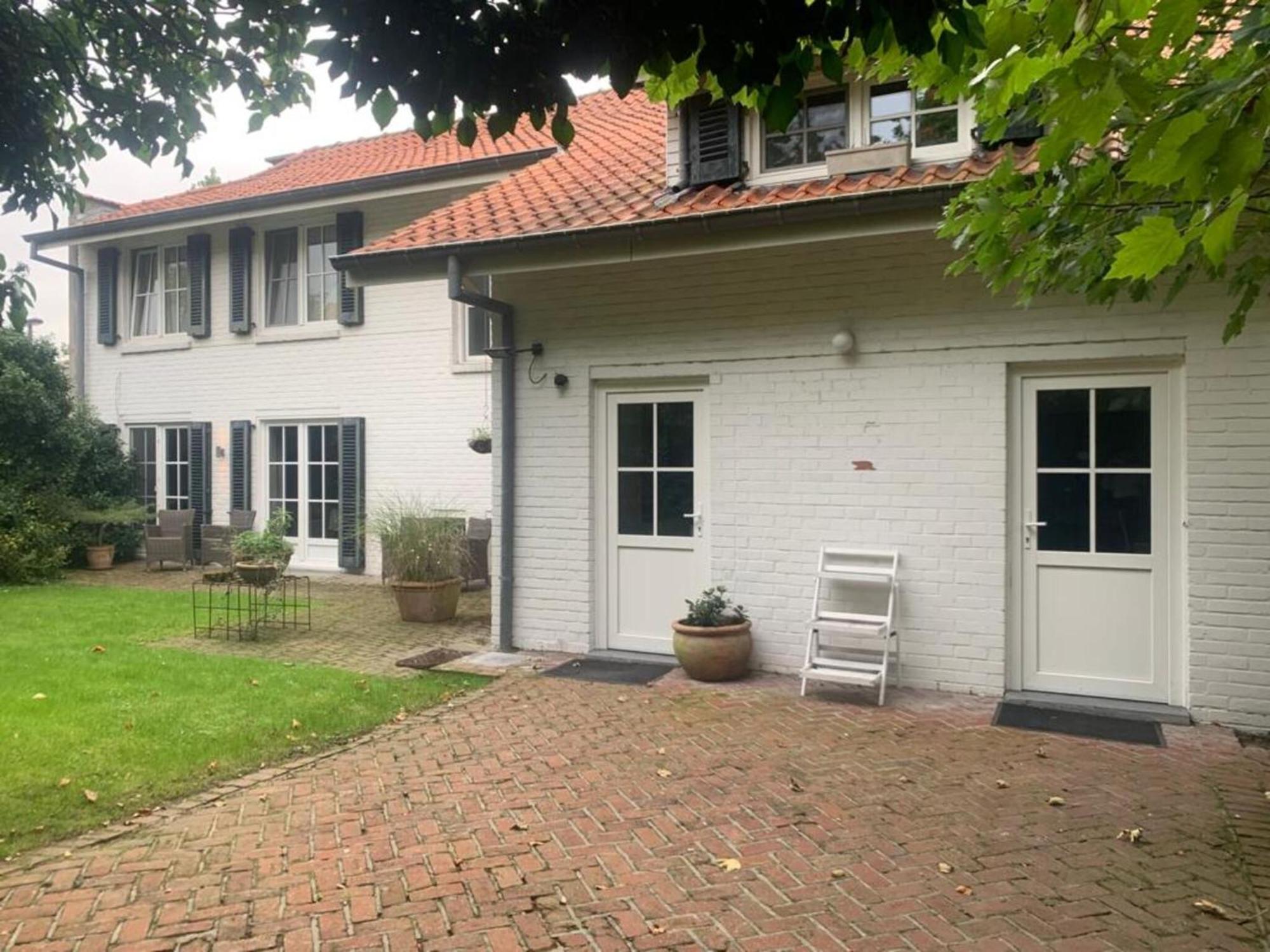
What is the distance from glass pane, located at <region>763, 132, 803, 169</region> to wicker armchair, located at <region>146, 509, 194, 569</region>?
35.3 ft

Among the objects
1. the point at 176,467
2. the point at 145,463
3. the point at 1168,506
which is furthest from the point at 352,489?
the point at 1168,506

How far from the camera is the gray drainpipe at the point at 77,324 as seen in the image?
15422mm

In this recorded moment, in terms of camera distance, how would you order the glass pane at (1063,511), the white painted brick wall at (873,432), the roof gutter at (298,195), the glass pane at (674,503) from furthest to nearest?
the roof gutter at (298,195)
the glass pane at (674,503)
the glass pane at (1063,511)
the white painted brick wall at (873,432)

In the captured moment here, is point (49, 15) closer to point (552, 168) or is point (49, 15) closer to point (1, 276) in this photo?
point (1, 276)

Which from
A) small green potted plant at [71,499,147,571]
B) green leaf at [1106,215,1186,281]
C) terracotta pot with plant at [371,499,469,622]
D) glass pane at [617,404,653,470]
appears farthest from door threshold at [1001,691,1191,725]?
small green potted plant at [71,499,147,571]

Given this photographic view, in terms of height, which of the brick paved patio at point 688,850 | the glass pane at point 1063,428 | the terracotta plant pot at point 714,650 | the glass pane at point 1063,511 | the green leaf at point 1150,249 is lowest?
the brick paved patio at point 688,850

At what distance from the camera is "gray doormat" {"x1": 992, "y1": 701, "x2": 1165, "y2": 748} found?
5.32 meters

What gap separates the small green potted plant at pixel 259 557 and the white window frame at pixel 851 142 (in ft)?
18.4

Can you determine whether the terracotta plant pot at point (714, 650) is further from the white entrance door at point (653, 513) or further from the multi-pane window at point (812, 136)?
the multi-pane window at point (812, 136)

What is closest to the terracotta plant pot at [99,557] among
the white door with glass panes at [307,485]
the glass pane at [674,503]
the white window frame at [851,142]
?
the white door with glass panes at [307,485]

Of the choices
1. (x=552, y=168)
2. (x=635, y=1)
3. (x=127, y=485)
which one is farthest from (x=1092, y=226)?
(x=127, y=485)

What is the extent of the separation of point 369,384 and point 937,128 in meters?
8.78

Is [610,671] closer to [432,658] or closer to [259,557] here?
[432,658]

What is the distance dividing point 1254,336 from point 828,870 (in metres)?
4.39
